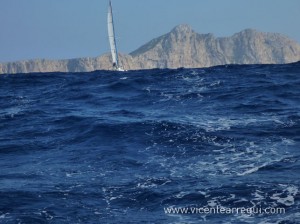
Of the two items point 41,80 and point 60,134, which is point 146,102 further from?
point 41,80

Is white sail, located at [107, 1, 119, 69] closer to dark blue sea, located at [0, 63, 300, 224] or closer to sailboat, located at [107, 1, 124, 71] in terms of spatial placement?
sailboat, located at [107, 1, 124, 71]

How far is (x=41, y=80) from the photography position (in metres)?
78.9

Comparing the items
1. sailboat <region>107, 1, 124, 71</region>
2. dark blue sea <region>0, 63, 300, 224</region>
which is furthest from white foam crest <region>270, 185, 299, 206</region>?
sailboat <region>107, 1, 124, 71</region>

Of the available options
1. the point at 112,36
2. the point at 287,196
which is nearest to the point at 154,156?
the point at 287,196

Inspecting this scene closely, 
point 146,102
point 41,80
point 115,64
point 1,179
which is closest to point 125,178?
point 1,179

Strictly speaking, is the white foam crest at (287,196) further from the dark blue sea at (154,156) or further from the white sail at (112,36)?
the white sail at (112,36)

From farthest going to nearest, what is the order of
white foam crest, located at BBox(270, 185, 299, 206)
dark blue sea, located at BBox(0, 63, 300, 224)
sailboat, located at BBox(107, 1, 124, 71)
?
sailboat, located at BBox(107, 1, 124, 71), dark blue sea, located at BBox(0, 63, 300, 224), white foam crest, located at BBox(270, 185, 299, 206)

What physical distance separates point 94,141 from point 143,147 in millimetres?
4124

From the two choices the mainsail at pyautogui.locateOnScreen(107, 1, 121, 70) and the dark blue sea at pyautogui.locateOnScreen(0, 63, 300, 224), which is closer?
the dark blue sea at pyautogui.locateOnScreen(0, 63, 300, 224)

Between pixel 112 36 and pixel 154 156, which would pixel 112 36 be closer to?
pixel 112 36

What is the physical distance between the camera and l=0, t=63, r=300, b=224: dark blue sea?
77.7 feet

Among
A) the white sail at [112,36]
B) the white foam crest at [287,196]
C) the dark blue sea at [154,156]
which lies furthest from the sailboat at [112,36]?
the white foam crest at [287,196]

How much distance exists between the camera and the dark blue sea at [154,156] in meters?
23.7

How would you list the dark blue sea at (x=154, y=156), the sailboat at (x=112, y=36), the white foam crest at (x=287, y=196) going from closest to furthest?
the white foam crest at (x=287, y=196) → the dark blue sea at (x=154, y=156) → the sailboat at (x=112, y=36)
